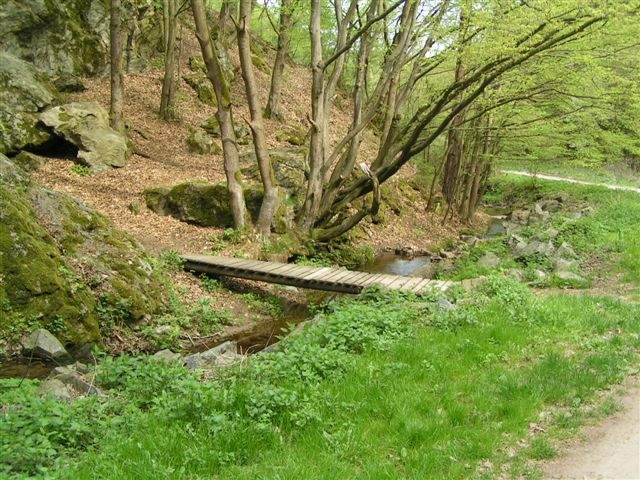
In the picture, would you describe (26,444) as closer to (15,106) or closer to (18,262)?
(18,262)

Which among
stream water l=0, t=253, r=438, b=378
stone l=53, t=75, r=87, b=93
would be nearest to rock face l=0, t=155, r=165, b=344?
stream water l=0, t=253, r=438, b=378

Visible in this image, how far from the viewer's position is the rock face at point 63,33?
17594mm

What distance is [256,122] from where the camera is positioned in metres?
13.3

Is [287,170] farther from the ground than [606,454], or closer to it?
farther from the ground

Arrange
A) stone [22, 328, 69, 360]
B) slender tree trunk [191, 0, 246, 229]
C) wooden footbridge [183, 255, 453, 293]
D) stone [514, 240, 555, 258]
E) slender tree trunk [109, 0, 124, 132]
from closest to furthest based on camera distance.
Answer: stone [22, 328, 69, 360]
wooden footbridge [183, 255, 453, 293]
stone [514, 240, 555, 258]
slender tree trunk [191, 0, 246, 229]
slender tree trunk [109, 0, 124, 132]

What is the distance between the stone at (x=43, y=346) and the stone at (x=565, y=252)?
32.7ft

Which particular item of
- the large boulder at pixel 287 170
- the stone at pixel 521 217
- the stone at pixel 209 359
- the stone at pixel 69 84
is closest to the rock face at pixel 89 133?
the stone at pixel 69 84

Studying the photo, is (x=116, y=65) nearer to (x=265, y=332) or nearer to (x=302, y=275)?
(x=302, y=275)

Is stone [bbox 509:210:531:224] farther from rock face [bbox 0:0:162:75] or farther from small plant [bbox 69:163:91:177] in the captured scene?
rock face [bbox 0:0:162:75]

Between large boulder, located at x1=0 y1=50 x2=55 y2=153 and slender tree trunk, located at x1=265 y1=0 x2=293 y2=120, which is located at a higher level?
slender tree trunk, located at x1=265 y1=0 x2=293 y2=120

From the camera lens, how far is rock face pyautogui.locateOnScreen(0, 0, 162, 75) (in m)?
17.6

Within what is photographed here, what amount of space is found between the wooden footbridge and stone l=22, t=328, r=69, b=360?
423cm

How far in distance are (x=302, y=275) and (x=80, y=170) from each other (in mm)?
7369

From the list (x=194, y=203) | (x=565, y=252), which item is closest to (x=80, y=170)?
(x=194, y=203)
